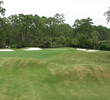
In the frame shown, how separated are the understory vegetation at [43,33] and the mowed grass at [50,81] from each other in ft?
104

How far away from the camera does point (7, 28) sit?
4797 centimetres

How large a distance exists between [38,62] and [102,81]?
4.99 metres

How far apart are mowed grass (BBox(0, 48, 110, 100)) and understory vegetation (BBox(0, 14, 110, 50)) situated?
31.7 meters

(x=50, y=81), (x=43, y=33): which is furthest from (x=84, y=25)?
(x=50, y=81)

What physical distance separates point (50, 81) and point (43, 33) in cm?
4769

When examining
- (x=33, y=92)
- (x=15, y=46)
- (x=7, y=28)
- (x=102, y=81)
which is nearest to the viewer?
(x=33, y=92)

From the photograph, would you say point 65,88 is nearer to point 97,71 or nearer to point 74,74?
point 74,74

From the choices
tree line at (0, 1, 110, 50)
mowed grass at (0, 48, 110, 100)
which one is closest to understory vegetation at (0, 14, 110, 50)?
tree line at (0, 1, 110, 50)

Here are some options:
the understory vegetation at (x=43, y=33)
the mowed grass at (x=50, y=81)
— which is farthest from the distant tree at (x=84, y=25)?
the mowed grass at (x=50, y=81)

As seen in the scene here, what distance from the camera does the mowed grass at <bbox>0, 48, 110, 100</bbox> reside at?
266 inches

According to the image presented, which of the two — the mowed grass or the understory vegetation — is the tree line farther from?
the mowed grass

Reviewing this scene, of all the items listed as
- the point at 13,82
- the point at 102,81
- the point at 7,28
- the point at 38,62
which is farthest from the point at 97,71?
the point at 7,28

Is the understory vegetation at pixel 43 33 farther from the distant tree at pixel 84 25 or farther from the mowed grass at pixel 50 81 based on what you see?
the mowed grass at pixel 50 81

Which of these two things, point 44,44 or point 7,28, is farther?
point 7,28
